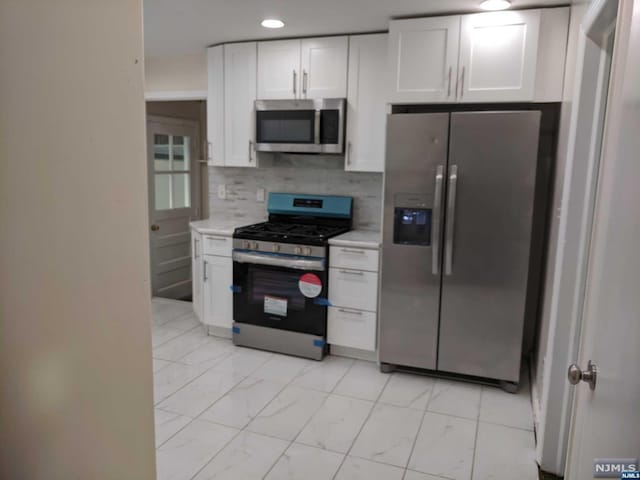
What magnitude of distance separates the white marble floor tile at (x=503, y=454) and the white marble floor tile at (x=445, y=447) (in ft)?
0.16

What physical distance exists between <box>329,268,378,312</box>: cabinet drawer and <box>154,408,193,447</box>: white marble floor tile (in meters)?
1.30

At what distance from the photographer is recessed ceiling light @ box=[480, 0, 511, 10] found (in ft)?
9.16

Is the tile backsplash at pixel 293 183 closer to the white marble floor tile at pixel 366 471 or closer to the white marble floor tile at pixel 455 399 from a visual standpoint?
the white marble floor tile at pixel 455 399

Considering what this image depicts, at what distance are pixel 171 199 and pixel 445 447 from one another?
391 cm

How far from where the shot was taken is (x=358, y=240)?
3377mm

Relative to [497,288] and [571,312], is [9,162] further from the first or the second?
[497,288]

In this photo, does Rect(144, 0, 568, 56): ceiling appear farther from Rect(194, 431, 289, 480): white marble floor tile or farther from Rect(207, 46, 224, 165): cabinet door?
Rect(194, 431, 289, 480): white marble floor tile

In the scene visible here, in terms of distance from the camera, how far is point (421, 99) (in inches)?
125

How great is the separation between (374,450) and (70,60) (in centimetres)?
222

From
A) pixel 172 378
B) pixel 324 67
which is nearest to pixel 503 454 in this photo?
pixel 172 378

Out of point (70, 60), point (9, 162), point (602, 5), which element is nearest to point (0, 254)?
point (9, 162)

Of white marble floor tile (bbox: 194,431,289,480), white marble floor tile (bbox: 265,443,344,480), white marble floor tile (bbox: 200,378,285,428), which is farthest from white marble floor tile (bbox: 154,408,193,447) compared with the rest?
white marble floor tile (bbox: 265,443,344,480)

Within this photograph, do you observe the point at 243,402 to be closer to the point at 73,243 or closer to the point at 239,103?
the point at 73,243

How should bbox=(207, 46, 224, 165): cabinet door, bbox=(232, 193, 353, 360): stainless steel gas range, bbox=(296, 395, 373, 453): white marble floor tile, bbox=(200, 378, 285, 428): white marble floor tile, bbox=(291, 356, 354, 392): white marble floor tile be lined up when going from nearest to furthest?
bbox=(296, 395, 373, 453): white marble floor tile → bbox=(200, 378, 285, 428): white marble floor tile → bbox=(291, 356, 354, 392): white marble floor tile → bbox=(232, 193, 353, 360): stainless steel gas range → bbox=(207, 46, 224, 165): cabinet door
